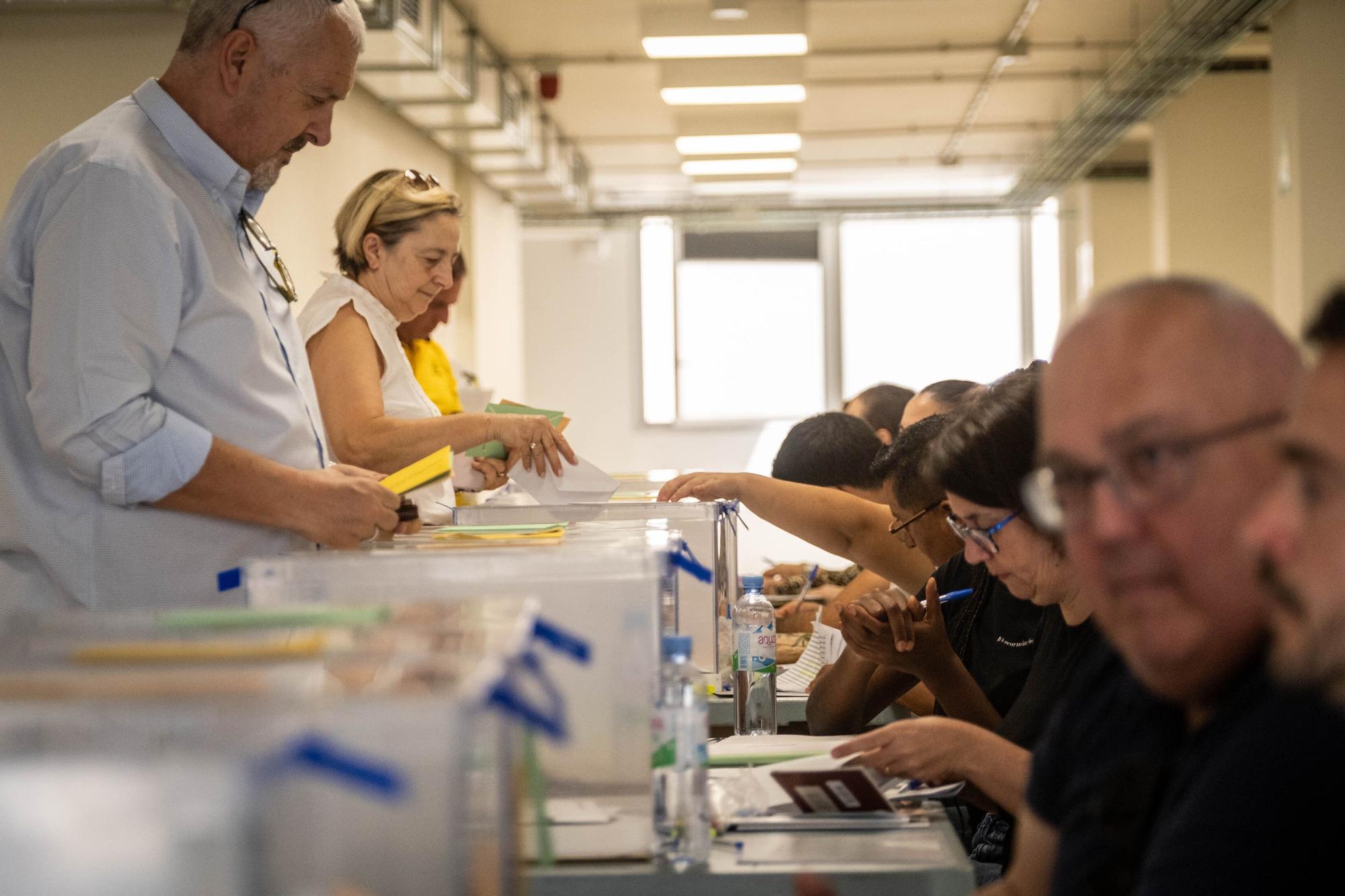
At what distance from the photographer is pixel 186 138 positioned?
1.85 meters

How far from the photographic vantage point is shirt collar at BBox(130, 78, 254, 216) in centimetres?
185

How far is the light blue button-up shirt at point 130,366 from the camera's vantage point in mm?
Answer: 1667

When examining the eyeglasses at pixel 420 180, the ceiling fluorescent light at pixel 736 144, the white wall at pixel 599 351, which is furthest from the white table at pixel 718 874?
the white wall at pixel 599 351

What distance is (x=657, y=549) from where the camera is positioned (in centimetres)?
144

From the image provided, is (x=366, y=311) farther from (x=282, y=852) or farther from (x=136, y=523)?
(x=282, y=852)

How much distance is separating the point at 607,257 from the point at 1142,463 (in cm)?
1210

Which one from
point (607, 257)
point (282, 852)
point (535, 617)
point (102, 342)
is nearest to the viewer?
point (282, 852)

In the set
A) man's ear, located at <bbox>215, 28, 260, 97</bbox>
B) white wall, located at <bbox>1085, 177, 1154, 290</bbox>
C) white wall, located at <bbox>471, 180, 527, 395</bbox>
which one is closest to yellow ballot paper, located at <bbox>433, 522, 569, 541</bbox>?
man's ear, located at <bbox>215, 28, 260, 97</bbox>

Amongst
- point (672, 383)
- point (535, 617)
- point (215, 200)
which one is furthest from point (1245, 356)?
point (672, 383)

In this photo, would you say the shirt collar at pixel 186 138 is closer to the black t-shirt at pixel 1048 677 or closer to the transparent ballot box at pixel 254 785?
the transparent ballot box at pixel 254 785

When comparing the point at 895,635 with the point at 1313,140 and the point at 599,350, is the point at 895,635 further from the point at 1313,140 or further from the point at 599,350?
the point at 599,350

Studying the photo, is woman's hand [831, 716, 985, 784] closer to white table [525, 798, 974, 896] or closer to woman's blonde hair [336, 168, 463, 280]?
white table [525, 798, 974, 896]

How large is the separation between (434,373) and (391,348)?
88 centimetres

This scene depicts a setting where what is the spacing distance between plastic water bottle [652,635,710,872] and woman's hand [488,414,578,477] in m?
1.03
